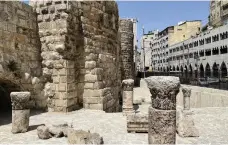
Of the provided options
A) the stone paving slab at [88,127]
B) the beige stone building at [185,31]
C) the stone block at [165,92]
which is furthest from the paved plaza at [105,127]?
the beige stone building at [185,31]

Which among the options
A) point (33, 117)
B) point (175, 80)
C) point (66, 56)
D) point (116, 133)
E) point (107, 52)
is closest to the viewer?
point (175, 80)

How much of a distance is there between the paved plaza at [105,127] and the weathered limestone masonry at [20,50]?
1.07 m

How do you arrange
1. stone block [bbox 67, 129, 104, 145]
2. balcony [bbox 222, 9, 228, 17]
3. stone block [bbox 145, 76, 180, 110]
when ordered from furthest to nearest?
balcony [bbox 222, 9, 228, 17]
stone block [bbox 67, 129, 104, 145]
stone block [bbox 145, 76, 180, 110]

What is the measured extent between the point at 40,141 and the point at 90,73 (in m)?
4.43

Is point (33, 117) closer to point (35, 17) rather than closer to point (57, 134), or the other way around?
point (57, 134)

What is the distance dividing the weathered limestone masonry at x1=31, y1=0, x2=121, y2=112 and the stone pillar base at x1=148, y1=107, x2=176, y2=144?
204 inches

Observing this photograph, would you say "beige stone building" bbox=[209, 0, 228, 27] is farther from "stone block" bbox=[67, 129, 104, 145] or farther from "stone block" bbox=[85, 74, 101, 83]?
"stone block" bbox=[67, 129, 104, 145]

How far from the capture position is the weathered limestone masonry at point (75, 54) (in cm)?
923

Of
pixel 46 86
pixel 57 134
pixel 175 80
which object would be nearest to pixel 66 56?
pixel 46 86

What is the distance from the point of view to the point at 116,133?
257 inches

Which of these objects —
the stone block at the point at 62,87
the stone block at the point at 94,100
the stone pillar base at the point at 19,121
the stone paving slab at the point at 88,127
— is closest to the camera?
the stone paving slab at the point at 88,127

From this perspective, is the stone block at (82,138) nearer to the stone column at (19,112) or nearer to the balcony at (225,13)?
the stone column at (19,112)

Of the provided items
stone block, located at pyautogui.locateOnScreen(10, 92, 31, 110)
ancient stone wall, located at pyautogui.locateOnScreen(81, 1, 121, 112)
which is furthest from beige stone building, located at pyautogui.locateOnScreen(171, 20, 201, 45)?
stone block, located at pyautogui.locateOnScreen(10, 92, 31, 110)

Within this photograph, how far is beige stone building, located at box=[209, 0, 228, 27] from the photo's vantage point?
46466mm
